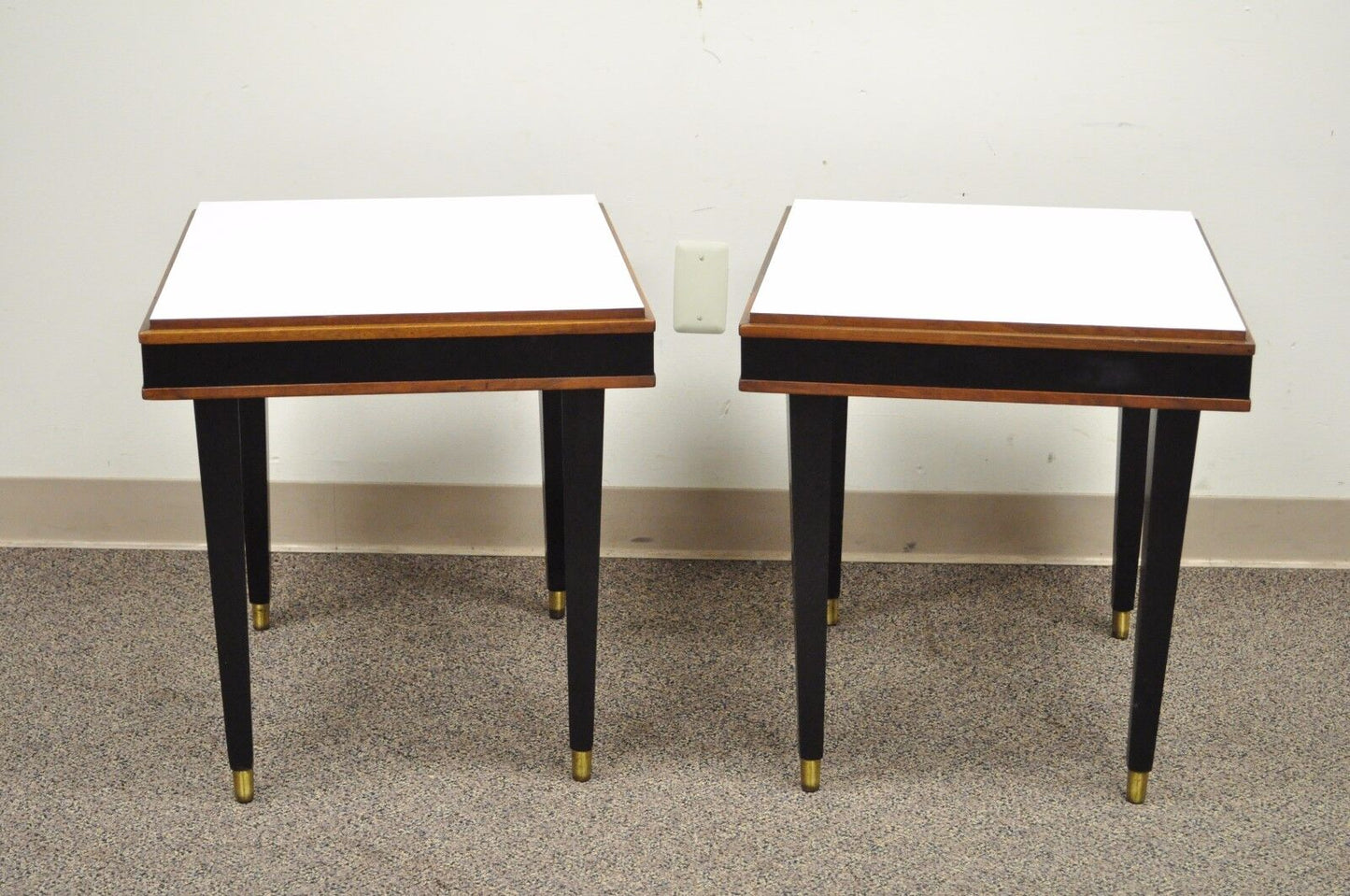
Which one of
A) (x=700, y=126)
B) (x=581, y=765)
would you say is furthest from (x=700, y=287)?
(x=581, y=765)

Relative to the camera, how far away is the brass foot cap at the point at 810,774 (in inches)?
69.1

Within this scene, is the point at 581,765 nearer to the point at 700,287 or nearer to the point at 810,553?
the point at 810,553

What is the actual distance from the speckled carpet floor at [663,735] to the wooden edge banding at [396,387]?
49cm

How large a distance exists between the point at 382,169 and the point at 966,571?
40.6 inches

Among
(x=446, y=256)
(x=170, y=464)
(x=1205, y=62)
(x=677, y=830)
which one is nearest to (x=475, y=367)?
(x=446, y=256)

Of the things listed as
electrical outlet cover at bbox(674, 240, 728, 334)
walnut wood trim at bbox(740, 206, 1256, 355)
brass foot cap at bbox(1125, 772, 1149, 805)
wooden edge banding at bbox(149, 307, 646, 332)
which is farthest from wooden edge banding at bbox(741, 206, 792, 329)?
brass foot cap at bbox(1125, 772, 1149, 805)

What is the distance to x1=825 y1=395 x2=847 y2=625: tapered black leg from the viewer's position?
78.2 inches

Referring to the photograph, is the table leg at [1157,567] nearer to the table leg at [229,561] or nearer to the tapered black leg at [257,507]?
the table leg at [229,561]

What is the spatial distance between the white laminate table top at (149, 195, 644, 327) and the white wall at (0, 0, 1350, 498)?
26 cm

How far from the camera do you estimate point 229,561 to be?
5.38 feet

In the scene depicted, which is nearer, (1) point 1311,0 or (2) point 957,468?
(1) point 1311,0

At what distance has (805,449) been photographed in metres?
1.63

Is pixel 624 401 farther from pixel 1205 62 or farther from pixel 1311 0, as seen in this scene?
pixel 1311 0

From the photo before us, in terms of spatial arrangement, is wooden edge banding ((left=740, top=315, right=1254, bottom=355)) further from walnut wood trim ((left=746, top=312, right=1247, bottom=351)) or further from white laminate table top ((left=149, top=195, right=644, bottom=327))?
white laminate table top ((left=149, top=195, right=644, bottom=327))
